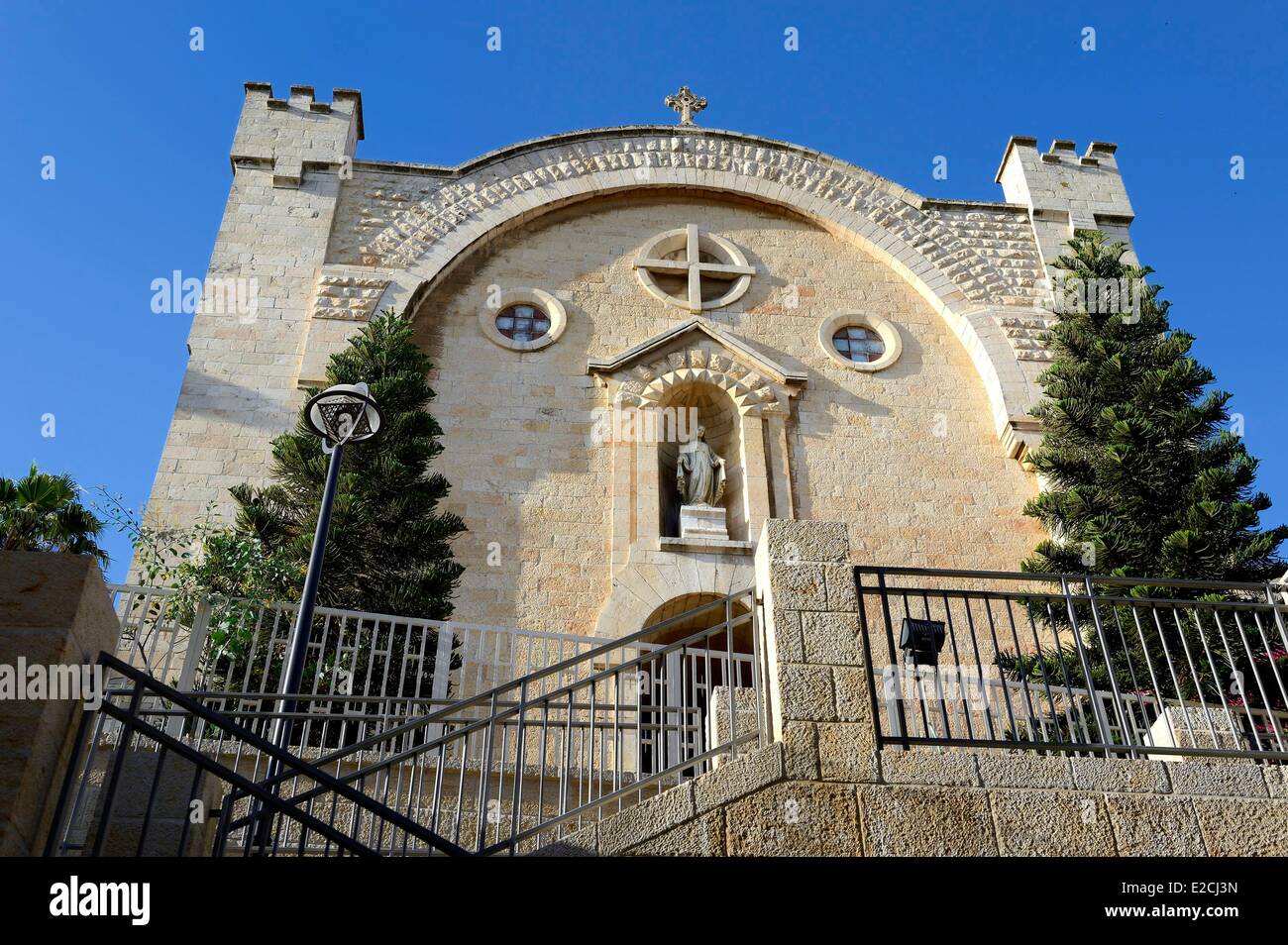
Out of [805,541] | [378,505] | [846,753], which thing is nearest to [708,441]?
[378,505]

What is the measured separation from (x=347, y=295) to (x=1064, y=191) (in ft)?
31.6

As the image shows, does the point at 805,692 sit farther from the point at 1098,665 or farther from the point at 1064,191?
the point at 1064,191

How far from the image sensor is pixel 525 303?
13953mm

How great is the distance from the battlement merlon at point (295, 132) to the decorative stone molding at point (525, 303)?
2921mm

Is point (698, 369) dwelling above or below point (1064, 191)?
below

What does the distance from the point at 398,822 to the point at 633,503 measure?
789 centimetres

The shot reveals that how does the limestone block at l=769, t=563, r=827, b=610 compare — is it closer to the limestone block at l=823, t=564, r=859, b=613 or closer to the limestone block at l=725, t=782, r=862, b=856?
the limestone block at l=823, t=564, r=859, b=613

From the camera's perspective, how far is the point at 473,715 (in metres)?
9.76

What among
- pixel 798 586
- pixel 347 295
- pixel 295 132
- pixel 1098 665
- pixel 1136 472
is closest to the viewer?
pixel 798 586

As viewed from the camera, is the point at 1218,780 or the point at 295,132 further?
the point at 295,132

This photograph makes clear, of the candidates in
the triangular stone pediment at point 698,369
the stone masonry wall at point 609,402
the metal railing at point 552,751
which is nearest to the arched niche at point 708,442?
the triangular stone pediment at point 698,369

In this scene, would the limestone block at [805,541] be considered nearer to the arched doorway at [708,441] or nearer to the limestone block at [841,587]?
the limestone block at [841,587]
